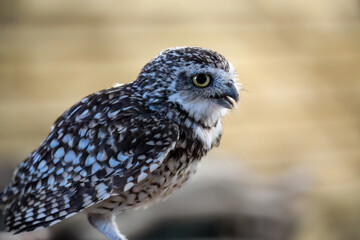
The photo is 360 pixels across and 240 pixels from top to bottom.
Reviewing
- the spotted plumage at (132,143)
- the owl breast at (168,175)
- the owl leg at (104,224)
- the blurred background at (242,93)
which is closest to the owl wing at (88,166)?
the spotted plumage at (132,143)

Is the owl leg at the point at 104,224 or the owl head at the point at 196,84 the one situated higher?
the owl head at the point at 196,84

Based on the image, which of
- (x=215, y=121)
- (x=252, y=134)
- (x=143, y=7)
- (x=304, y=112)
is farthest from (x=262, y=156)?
(x=215, y=121)

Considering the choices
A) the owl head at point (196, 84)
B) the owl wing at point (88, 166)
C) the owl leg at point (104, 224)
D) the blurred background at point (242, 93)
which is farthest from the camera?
the blurred background at point (242, 93)

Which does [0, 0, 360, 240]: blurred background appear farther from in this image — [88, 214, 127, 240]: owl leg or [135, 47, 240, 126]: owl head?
[135, 47, 240, 126]: owl head

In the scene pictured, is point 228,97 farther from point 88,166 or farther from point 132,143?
point 88,166

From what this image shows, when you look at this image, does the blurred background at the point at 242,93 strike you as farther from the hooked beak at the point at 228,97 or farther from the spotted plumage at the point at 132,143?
the hooked beak at the point at 228,97

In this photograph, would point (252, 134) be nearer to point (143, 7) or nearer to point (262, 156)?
point (262, 156)

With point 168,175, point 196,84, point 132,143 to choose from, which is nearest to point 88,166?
point 132,143
